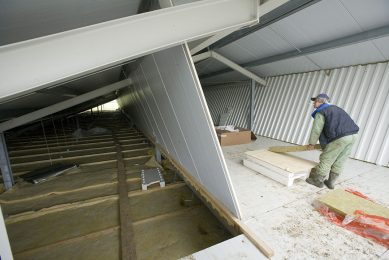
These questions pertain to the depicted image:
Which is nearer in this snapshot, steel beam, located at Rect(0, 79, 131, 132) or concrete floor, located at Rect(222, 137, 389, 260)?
concrete floor, located at Rect(222, 137, 389, 260)

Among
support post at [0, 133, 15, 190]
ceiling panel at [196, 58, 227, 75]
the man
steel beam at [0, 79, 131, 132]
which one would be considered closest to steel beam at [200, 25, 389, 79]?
the man

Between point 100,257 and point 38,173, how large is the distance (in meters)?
2.46

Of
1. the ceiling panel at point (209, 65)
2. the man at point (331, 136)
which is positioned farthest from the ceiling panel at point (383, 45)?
the ceiling panel at point (209, 65)

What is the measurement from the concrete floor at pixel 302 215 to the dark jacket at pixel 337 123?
0.74 m

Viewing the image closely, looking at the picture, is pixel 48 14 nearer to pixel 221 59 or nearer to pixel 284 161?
pixel 284 161

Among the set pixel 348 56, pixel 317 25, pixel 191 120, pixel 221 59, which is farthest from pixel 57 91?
pixel 348 56

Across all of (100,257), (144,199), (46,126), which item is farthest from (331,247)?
(46,126)

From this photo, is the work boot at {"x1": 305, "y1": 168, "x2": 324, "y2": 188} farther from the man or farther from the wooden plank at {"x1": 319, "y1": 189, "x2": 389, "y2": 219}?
the wooden plank at {"x1": 319, "y1": 189, "x2": 389, "y2": 219}

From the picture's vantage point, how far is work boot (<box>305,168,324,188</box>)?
278cm

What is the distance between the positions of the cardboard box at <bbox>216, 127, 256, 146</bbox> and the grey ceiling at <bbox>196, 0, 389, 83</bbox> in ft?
5.99

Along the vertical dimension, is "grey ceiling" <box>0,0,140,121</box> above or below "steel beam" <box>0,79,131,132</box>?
above

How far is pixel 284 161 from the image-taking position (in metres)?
3.12

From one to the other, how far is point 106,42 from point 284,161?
2.86 meters

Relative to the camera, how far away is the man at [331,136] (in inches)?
102
